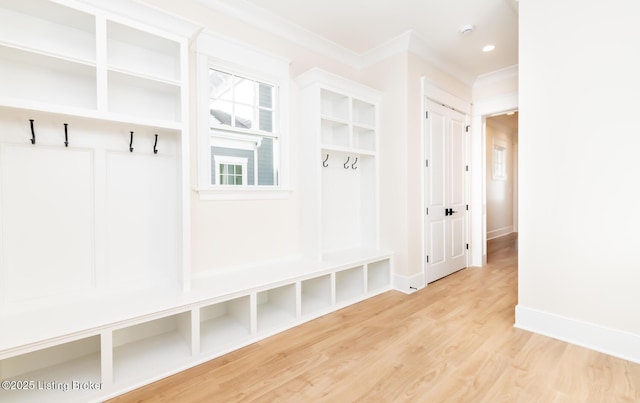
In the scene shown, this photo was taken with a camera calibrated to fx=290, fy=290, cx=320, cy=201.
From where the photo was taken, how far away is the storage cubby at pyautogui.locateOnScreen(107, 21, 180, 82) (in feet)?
6.54

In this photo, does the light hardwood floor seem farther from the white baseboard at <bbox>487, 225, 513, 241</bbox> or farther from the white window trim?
the white baseboard at <bbox>487, 225, 513, 241</bbox>

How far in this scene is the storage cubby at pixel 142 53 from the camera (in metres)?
1.99

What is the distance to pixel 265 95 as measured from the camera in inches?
116

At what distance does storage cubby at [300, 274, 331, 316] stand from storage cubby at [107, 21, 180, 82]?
216 cm

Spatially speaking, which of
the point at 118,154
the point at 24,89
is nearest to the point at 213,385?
the point at 118,154

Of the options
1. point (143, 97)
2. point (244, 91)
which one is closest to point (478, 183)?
point (244, 91)

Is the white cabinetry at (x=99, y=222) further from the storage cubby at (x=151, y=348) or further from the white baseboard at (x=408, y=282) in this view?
the white baseboard at (x=408, y=282)

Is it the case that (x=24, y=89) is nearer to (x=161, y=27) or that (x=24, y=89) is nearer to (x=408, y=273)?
(x=161, y=27)

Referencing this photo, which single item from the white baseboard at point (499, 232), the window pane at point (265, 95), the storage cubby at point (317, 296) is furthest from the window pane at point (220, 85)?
the white baseboard at point (499, 232)

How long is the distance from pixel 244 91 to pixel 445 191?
2815 millimetres

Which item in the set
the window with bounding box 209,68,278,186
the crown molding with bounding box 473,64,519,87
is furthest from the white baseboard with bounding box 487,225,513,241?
the window with bounding box 209,68,278,186

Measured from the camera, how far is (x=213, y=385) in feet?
5.79

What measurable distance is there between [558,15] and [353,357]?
3009mm

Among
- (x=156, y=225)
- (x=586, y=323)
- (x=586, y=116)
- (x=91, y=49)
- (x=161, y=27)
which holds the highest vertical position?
(x=161, y=27)
